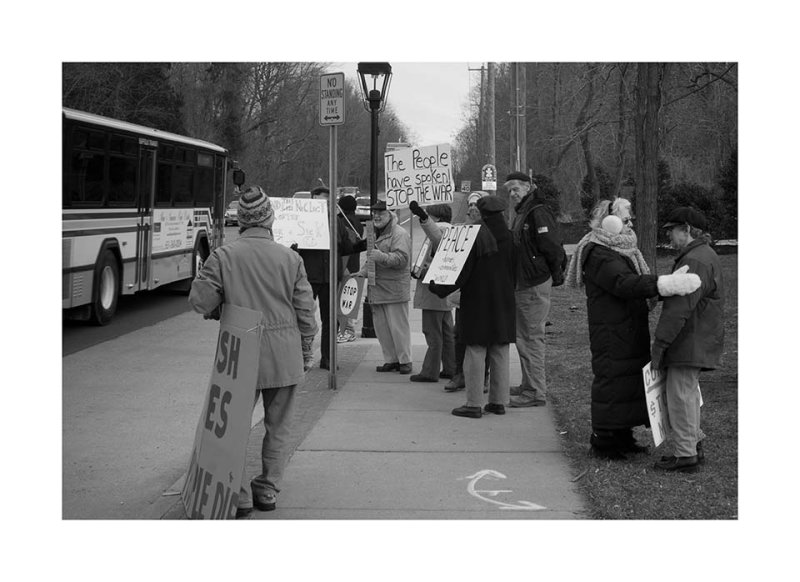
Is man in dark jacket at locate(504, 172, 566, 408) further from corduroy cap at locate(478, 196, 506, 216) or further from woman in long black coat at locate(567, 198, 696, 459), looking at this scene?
woman in long black coat at locate(567, 198, 696, 459)

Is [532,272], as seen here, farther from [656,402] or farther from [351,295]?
[351,295]

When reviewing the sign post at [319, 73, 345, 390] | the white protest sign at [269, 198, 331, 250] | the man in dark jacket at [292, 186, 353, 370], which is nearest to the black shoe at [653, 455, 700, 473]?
the sign post at [319, 73, 345, 390]

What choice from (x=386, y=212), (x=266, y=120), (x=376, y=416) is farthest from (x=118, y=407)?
(x=266, y=120)

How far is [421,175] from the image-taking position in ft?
34.8

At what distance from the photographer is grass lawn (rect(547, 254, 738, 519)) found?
540 centimetres

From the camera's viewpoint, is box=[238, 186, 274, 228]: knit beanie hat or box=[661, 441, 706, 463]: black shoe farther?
box=[661, 441, 706, 463]: black shoe

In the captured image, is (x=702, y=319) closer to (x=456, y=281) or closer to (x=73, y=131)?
(x=456, y=281)

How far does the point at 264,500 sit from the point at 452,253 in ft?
9.74

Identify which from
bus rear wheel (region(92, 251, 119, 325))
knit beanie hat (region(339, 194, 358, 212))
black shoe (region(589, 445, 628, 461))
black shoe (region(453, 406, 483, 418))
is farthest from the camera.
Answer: bus rear wheel (region(92, 251, 119, 325))

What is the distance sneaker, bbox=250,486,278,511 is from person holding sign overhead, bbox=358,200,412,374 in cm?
430

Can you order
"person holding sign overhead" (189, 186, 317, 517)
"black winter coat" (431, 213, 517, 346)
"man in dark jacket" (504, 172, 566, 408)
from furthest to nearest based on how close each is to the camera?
1. "man in dark jacket" (504, 172, 566, 408)
2. "black winter coat" (431, 213, 517, 346)
3. "person holding sign overhead" (189, 186, 317, 517)

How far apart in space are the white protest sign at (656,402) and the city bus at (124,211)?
906 centimetres

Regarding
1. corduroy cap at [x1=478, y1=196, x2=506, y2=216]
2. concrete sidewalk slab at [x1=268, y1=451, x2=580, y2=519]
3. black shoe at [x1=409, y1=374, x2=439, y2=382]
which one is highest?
corduroy cap at [x1=478, y1=196, x2=506, y2=216]

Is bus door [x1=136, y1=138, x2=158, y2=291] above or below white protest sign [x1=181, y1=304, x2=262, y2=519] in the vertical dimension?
above
